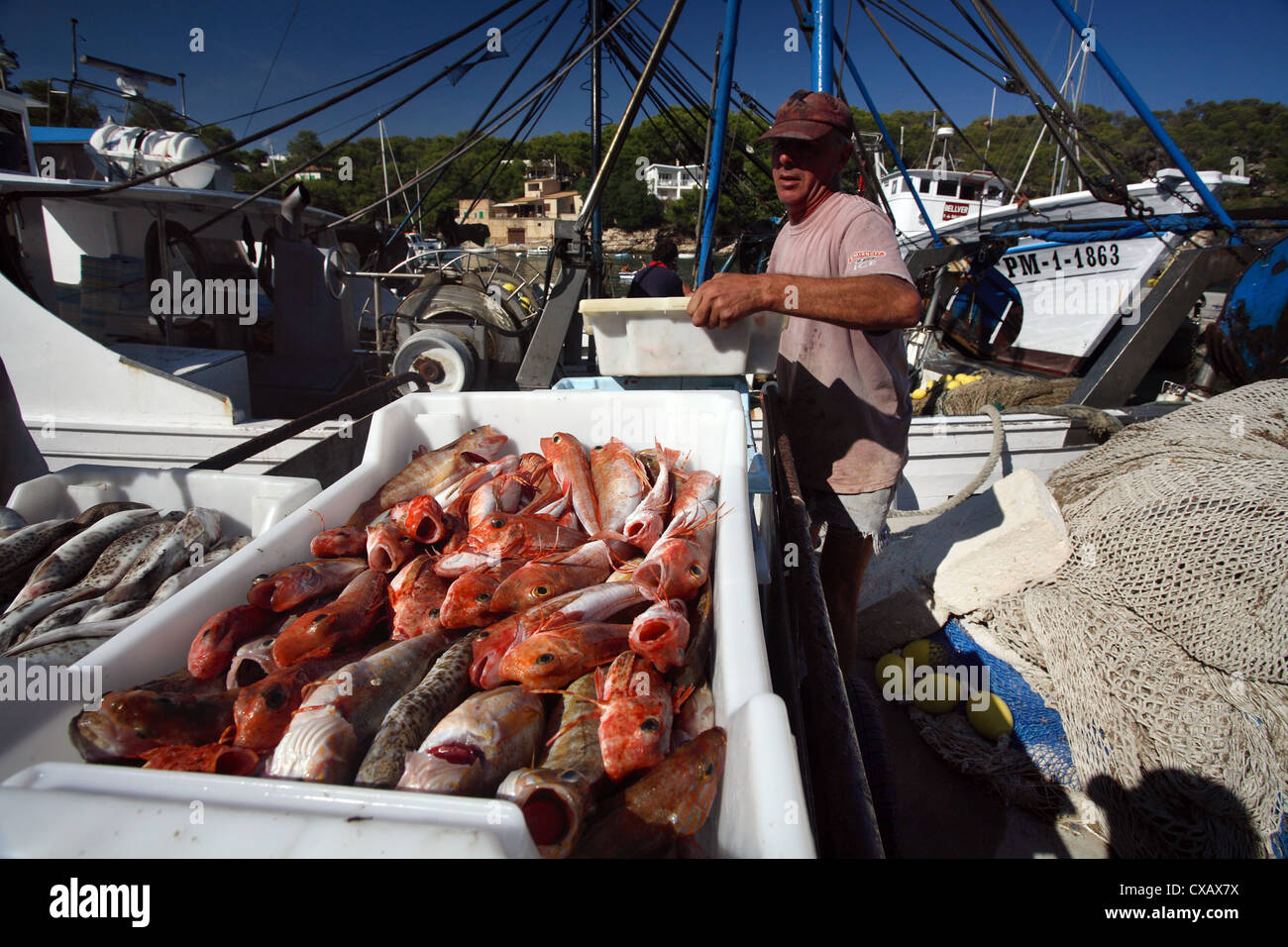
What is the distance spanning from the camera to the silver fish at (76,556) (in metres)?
2.41

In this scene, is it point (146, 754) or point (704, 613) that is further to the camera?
point (704, 613)

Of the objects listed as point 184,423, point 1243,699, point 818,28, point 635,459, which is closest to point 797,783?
point 635,459

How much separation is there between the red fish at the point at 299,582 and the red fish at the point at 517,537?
41 centimetres

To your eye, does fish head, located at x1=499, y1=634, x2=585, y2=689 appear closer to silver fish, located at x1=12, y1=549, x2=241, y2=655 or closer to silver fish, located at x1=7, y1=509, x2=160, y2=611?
silver fish, located at x1=12, y1=549, x2=241, y2=655

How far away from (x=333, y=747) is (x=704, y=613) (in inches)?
38.5

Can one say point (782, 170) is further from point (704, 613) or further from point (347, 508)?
point (347, 508)

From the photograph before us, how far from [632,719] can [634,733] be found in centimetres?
3

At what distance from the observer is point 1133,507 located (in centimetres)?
372

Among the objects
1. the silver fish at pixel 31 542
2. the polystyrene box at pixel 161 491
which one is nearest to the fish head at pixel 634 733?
the polystyrene box at pixel 161 491

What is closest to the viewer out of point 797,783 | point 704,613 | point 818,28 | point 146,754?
point 797,783

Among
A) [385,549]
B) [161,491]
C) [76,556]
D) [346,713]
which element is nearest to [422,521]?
[385,549]

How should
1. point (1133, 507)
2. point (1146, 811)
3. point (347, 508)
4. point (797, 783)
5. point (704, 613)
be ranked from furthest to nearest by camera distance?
point (1133, 507) < point (1146, 811) < point (347, 508) < point (704, 613) < point (797, 783)

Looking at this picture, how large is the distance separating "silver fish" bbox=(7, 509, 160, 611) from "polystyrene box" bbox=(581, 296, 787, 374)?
215 centimetres

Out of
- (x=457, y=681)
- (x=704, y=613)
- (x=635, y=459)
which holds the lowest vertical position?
(x=457, y=681)
